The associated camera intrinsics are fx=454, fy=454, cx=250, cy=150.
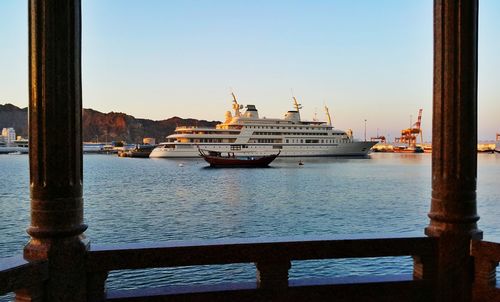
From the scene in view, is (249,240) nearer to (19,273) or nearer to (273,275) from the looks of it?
(273,275)

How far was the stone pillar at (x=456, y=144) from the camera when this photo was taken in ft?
12.9

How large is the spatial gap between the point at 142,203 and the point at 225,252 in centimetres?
2586

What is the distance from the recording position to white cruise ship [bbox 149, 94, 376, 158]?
320 feet

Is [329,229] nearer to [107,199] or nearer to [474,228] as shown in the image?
[474,228]

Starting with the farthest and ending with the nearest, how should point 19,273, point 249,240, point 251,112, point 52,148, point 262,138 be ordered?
point 251,112 → point 262,138 → point 249,240 → point 52,148 → point 19,273

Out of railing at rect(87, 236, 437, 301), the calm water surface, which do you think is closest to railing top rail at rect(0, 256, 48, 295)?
railing at rect(87, 236, 437, 301)

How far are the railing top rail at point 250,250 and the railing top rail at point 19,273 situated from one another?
36cm

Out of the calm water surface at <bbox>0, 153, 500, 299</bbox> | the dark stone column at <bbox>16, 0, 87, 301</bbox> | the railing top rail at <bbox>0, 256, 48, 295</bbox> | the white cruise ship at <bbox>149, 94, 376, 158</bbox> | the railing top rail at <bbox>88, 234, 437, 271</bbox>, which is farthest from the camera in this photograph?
the white cruise ship at <bbox>149, 94, 376, 158</bbox>

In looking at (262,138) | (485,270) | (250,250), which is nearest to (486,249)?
(485,270)

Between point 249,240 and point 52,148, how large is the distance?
1.68 metres

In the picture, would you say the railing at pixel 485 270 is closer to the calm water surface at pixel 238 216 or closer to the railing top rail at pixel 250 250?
the railing top rail at pixel 250 250

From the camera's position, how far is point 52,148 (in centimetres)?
326

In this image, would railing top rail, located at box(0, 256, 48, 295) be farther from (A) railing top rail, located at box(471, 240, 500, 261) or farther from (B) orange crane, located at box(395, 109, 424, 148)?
(B) orange crane, located at box(395, 109, 424, 148)

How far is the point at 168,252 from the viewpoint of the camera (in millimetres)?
3564
